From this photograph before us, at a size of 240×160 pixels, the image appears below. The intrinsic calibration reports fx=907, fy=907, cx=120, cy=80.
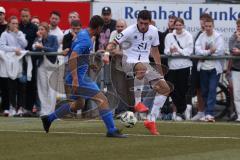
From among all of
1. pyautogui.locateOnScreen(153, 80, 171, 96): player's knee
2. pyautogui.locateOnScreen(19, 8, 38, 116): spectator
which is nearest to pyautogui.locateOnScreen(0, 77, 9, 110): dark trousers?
pyautogui.locateOnScreen(19, 8, 38, 116): spectator

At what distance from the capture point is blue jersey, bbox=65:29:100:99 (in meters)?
15.7

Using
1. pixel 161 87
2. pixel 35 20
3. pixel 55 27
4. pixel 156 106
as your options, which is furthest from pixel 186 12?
pixel 161 87

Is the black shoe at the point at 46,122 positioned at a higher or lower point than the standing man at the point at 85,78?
lower

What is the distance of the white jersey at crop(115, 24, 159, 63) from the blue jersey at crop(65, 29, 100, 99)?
57.6 inches

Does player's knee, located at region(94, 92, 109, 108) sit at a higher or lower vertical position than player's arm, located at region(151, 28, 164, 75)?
lower

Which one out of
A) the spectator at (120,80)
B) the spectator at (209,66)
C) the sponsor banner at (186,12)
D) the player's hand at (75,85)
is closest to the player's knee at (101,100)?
the player's hand at (75,85)

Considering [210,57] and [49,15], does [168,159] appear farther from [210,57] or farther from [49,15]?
[49,15]

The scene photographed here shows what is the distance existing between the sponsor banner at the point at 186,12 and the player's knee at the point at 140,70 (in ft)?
20.6

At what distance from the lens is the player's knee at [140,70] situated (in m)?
16.8

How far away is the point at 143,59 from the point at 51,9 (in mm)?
7670

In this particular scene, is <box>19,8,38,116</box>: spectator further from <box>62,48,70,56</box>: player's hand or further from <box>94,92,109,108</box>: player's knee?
<box>94,92,109,108</box>: player's knee

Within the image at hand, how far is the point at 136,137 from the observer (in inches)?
616

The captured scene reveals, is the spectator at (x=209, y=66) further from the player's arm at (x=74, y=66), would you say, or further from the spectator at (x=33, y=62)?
the player's arm at (x=74, y=66)

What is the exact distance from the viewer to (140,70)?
55.4ft
